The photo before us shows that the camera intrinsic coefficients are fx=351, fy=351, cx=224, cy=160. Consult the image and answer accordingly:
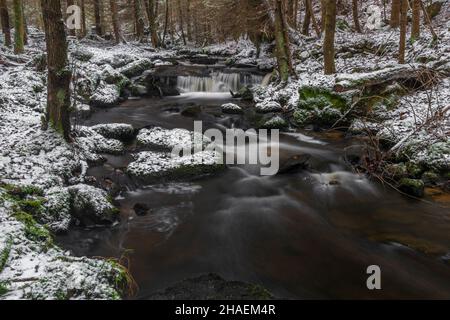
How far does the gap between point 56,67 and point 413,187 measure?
7.54 metres

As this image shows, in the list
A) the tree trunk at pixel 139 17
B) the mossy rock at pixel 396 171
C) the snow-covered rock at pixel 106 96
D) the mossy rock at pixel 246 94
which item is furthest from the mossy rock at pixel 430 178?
the tree trunk at pixel 139 17

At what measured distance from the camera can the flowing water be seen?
495 centimetres

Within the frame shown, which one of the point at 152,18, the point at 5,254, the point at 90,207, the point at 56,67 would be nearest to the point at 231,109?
the point at 56,67

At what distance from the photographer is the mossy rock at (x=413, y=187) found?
7.05 m

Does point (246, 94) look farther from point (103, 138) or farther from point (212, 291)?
point (212, 291)

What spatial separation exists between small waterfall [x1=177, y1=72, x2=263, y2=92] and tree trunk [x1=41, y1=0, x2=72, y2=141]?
10132 mm

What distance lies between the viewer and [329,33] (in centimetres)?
1248

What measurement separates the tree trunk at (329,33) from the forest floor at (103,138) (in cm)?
61

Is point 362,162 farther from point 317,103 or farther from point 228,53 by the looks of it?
point 228,53

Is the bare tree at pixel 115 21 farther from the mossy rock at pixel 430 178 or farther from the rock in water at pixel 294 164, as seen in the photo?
the mossy rock at pixel 430 178

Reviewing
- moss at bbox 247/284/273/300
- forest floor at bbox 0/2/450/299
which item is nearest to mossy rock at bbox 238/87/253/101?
forest floor at bbox 0/2/450/299

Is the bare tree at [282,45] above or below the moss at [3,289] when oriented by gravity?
above

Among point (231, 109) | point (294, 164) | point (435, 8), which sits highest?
point (435, 8)
